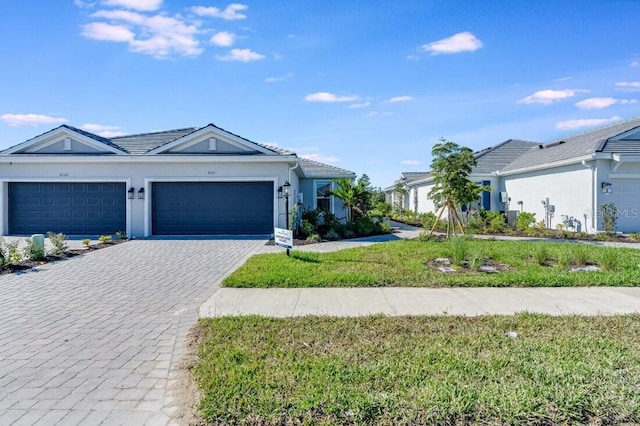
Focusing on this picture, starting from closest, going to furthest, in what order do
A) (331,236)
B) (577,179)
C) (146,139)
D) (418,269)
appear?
(418,269) → (331,236) → (577,179) → (146,139)

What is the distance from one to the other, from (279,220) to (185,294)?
29.6ft

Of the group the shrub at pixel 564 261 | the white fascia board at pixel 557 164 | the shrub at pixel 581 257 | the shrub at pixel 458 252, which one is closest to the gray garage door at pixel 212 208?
the shrub at pixel 458 252

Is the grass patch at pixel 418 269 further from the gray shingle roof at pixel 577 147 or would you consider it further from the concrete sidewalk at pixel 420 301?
the gray shingle roof at pixel 577 147

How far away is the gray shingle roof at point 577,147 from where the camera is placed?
15.9 m

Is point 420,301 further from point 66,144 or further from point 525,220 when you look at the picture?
point 66,144

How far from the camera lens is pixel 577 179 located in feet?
53.4

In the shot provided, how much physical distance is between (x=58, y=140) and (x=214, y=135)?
6808 millimetres

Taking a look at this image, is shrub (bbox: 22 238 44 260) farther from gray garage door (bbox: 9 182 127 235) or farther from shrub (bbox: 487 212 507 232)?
shrub (bbox: 487 212 507 232)

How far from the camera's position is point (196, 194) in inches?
620

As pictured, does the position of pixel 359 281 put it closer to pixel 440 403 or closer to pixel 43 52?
pixel 440 403

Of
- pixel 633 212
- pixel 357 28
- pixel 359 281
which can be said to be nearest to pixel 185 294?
pixel 359 281

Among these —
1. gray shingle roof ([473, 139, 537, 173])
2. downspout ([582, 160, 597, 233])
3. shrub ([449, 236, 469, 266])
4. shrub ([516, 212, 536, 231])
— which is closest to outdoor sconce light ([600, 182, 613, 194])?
downspout ([582, 160, 597, 233])

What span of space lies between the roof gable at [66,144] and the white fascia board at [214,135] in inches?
82.0

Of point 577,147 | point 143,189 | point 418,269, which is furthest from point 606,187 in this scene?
point 143,189
